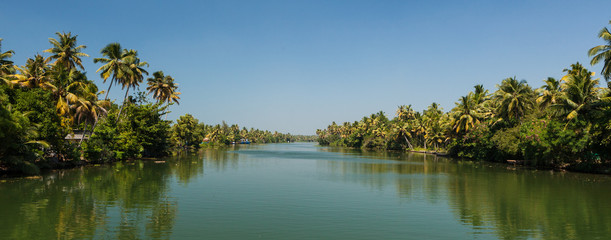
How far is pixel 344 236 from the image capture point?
54.3ft

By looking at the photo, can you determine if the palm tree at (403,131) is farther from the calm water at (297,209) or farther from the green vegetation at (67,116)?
the calm water at (297,209)

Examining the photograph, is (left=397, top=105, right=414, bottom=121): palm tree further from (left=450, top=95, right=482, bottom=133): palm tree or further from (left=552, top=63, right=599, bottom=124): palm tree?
(left=552, top=63, right=599, bottom=124): palm tree

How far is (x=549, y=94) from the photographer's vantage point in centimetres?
5203

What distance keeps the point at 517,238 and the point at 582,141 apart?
105 feet

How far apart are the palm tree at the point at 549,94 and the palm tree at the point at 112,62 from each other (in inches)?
2423

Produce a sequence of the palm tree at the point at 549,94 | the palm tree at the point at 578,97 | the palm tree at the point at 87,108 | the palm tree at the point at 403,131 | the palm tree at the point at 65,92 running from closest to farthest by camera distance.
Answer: the palm tree at the point at 65,92
the palm tree at the point at 578,97
the palm tree at the point at 87,108
the palm tree at the point at 549,94
the palm tree at the point at 403,131

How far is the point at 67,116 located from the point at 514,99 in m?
66.5

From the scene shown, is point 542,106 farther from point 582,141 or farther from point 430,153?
point 430,153

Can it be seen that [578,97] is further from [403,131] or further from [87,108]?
[403,131]

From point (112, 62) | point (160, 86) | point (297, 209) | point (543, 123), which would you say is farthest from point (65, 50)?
point (543, 123)

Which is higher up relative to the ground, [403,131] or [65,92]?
[65,92]

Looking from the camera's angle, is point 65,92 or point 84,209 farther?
point 65,92

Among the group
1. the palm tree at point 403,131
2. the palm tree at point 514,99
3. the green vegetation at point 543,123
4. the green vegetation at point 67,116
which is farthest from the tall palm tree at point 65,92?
the palm tree at point 403,131

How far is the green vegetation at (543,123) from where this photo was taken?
41375 mm
